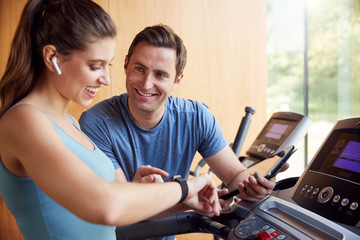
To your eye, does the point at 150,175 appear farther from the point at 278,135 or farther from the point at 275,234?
the point at 278,135

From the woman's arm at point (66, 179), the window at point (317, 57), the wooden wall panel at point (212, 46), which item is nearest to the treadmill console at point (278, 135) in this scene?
the wooden wall panel at point (212, 46)

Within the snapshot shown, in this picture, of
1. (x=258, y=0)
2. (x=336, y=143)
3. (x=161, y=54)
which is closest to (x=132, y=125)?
(x=161, y=54)

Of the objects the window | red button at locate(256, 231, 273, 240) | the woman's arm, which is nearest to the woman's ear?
the woman's arm

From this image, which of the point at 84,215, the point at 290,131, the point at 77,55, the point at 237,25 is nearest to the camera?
the point at 84,215

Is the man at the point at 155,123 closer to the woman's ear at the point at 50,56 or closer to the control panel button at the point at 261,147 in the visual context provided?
the control panel button at the point at 261,147

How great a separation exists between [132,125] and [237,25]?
202 centimetres

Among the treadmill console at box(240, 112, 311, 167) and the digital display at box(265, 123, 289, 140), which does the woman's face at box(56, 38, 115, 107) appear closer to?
the treadmill console at box(240, 112, 311, 167)

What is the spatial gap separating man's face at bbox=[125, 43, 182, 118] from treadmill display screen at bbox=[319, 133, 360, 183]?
0.76 meters

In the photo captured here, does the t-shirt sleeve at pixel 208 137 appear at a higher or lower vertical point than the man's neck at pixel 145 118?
lower

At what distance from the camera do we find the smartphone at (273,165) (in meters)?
1.16

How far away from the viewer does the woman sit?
30.9 inches

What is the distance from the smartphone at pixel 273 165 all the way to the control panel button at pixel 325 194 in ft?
0.51

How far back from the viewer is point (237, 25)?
3.37 metres

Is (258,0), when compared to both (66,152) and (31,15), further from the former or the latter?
(66,152)
